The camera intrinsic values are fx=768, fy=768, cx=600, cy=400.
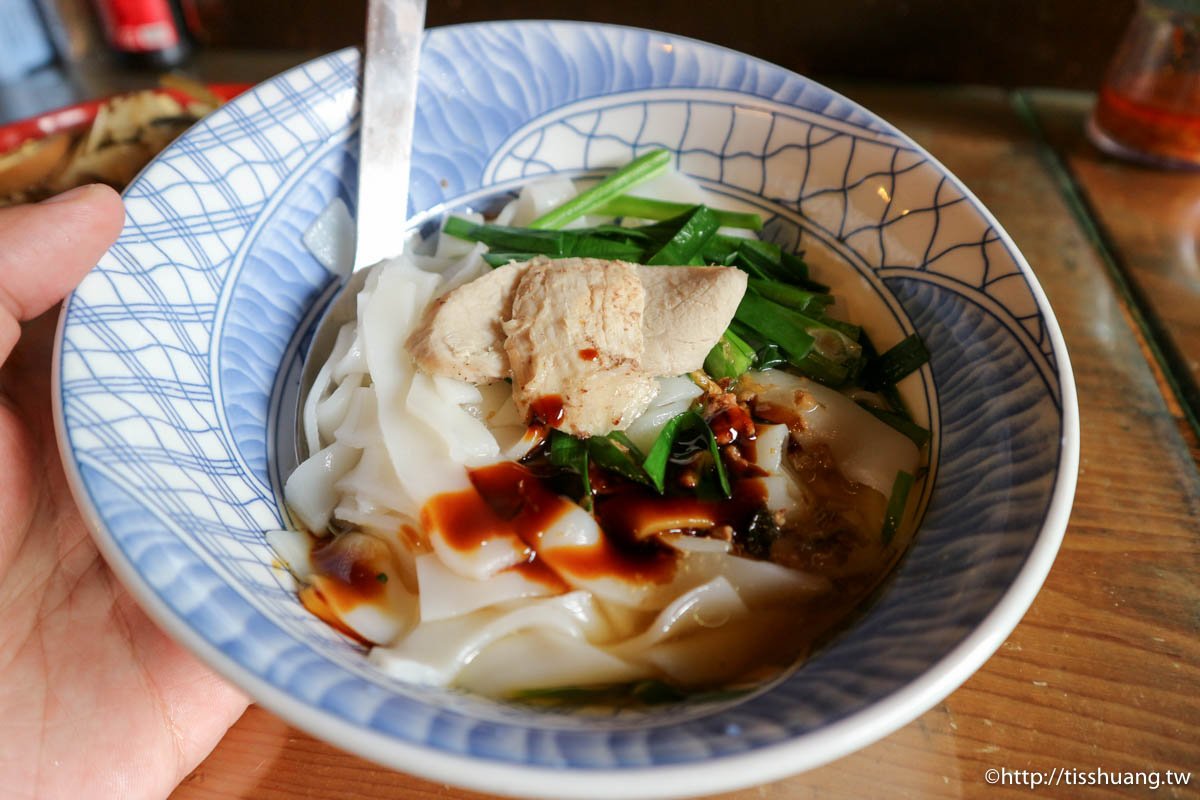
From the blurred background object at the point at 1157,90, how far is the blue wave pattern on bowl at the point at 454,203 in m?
1.50

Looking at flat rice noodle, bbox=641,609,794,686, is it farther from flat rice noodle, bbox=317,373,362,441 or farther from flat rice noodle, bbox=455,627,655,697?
flat rice noodle, bbox=317,373,362,441

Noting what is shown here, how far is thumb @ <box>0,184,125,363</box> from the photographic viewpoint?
1.30 m

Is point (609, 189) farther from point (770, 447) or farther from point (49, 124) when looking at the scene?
point (49, 124)

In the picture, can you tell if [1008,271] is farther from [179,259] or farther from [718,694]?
[179,259]

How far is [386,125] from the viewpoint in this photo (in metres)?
1.85

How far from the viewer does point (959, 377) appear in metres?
1.48

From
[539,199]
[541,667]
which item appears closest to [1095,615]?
[541,667]

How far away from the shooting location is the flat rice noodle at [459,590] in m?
1.30

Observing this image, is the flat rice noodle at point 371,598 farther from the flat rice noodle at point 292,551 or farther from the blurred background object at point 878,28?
the blurred background object at point 878,28

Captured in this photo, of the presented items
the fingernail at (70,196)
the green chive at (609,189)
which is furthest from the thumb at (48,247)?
the green chive at (609,189)

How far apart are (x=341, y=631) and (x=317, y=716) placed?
0.36 metres

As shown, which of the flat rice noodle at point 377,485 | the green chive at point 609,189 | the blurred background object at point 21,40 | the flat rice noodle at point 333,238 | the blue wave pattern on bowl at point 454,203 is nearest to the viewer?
the blue wave pattern on bowl at point 454,203

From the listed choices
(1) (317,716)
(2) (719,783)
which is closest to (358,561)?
(1) (317,716)

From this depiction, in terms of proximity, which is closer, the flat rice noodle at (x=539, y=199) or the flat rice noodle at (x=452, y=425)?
the flat rice noodle at (x=452, y=425)
